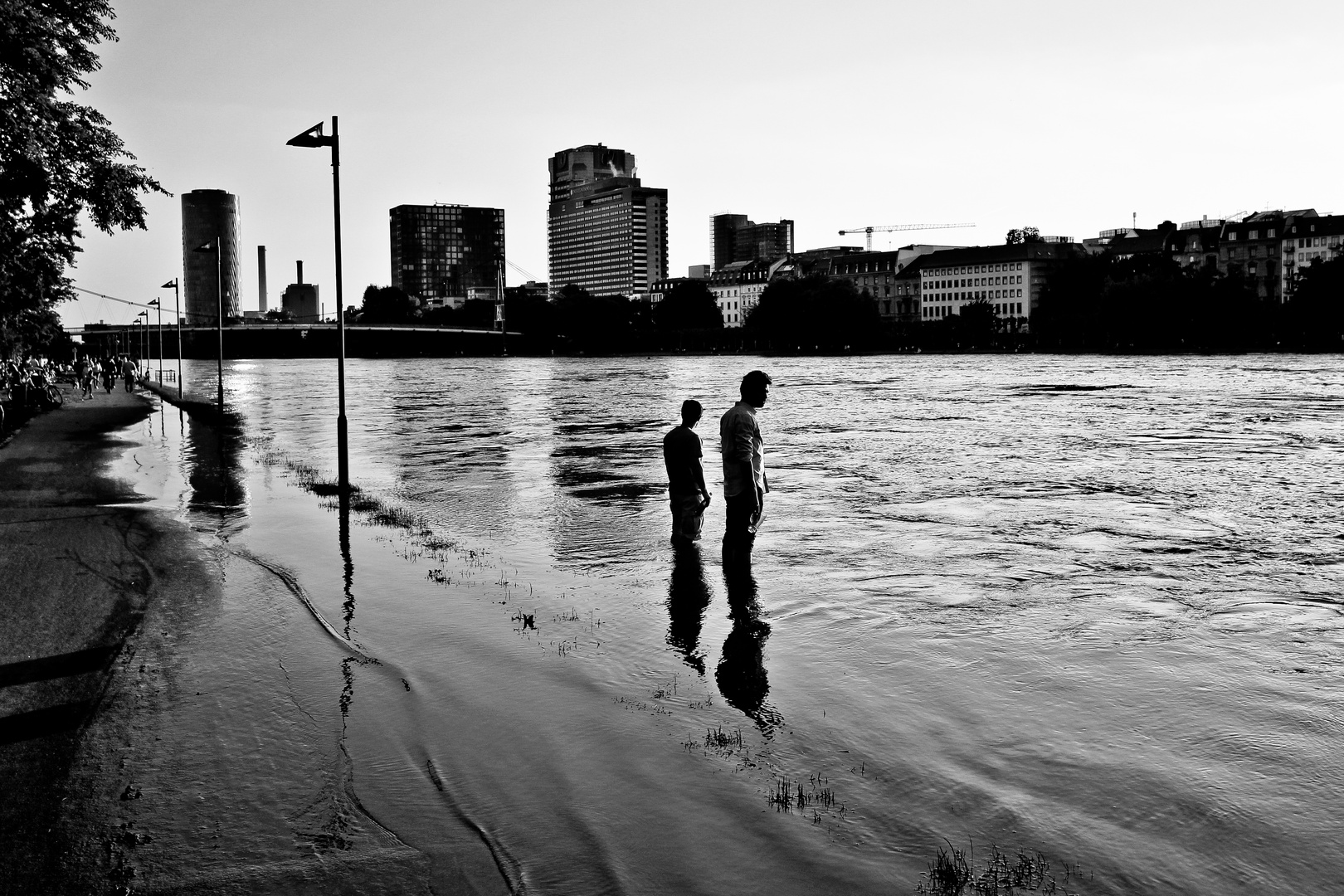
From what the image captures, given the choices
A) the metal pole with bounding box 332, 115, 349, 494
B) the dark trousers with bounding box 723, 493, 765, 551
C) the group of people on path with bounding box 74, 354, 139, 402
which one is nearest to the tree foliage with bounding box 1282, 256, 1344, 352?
the group of people on path with bounding box 74, 354, 139, 402

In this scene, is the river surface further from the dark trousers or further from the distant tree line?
the distant tree line

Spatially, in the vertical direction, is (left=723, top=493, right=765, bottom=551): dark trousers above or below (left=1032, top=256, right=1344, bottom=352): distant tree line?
below

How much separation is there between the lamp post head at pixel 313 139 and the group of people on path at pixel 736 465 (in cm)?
1071

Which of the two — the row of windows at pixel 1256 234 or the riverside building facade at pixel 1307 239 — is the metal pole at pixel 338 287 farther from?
the row of windows at pixel 1256 234

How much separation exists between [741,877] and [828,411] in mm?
49884

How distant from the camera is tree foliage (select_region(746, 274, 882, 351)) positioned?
573ft

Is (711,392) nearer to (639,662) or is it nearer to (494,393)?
(494,393)

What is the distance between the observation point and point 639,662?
427 inches

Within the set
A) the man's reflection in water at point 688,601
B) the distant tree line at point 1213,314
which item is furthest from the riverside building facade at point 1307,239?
the man's reflection in water at point 688,601

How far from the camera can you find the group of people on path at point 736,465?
12344 mm

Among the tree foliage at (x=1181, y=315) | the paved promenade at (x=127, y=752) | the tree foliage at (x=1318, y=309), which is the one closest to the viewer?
the paved promenade at (x=127, y=752)

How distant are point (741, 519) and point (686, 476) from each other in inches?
74.6

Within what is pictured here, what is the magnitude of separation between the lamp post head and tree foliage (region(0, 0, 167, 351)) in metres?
5.35

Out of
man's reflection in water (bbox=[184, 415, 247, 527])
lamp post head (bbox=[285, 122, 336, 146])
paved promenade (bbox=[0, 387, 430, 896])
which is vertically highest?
lamp post head (bbox=[285, 122, 336, 146])
